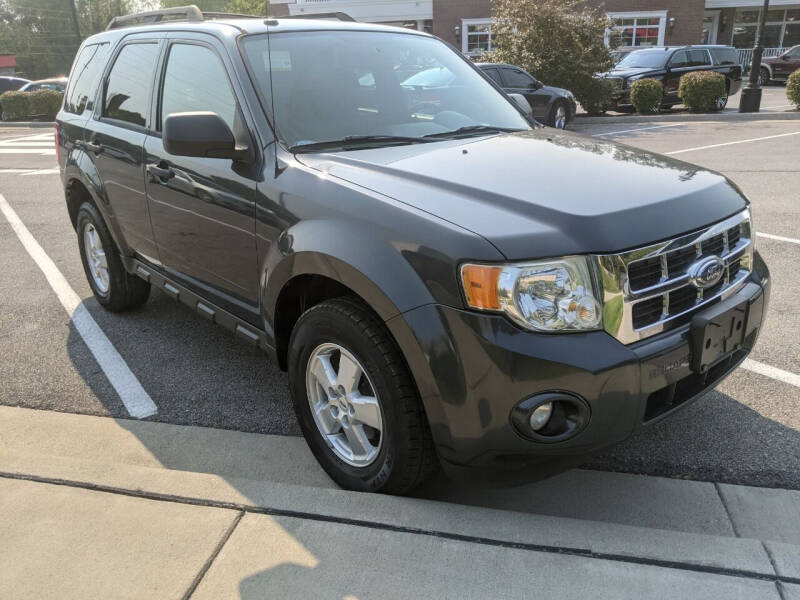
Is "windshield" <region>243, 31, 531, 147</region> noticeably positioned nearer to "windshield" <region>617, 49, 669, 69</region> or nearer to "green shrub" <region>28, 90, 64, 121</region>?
"windshield" <region>617, 49, 669, 69</region>

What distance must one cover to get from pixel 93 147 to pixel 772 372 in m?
4.35

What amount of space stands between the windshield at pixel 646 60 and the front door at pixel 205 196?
1846cm

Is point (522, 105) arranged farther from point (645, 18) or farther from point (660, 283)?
point (645, 18)

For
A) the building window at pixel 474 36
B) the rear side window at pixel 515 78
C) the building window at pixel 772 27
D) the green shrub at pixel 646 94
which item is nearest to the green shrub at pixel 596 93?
the green shrub at pixel 646 94

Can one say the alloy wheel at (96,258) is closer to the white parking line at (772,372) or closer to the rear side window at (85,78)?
the rear side window at (85,78)

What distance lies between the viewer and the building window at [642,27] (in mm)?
37188

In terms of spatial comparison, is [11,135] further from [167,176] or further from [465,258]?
[465,258]

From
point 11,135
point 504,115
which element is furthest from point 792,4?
point 504,115

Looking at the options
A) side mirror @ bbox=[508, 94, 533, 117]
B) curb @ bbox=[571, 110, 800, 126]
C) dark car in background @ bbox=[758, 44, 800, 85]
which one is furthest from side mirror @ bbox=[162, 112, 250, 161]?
dark car in background @ bbox=[758, 44, 800, 85]

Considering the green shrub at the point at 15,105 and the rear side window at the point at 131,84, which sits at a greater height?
the rear side window at the point at 131,84

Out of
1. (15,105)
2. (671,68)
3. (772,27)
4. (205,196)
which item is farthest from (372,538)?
(772,27)

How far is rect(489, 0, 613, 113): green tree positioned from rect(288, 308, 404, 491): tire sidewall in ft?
55.4

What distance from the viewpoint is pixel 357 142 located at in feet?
10.3

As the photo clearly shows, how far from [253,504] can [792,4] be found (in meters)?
43.6
